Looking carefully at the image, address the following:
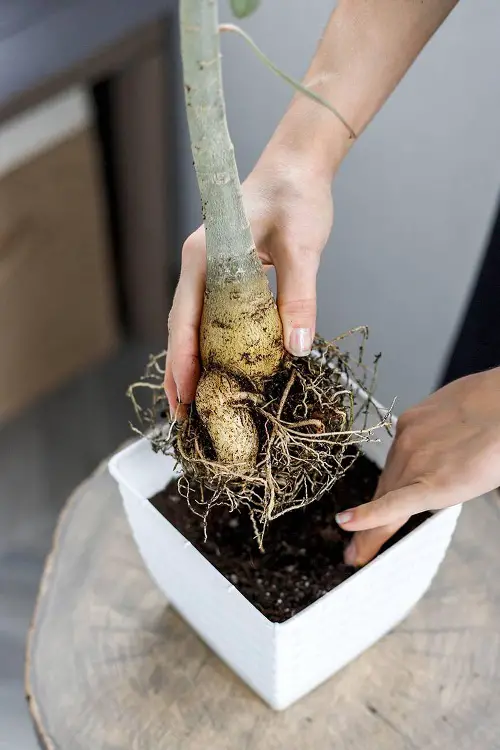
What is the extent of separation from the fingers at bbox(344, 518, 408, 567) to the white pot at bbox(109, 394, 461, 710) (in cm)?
3

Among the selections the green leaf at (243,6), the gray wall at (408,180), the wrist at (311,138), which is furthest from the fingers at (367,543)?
the gray wall at (408,180)

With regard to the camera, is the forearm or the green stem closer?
the green stem

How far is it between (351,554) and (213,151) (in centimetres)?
38

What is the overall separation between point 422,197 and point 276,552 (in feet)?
2.34

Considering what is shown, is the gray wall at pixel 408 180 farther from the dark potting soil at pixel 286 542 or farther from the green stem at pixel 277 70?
the green stem at pixel 277 70

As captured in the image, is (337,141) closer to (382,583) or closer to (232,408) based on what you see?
(232,408)

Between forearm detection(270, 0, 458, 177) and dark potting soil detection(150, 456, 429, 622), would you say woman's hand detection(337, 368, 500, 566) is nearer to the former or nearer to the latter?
dark potting soil detection(150, 456, 429, 622)

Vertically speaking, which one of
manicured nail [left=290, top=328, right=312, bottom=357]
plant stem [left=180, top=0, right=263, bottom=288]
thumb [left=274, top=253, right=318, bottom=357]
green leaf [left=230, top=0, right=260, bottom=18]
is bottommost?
manicured nail [left=290, top=328, right=312, bottom=357]

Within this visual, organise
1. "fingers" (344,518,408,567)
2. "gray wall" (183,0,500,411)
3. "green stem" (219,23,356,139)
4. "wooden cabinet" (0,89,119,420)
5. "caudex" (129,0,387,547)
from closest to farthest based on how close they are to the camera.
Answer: "green stem" (219,23,356,139) → "caudex" (129,0,387,547) → "fingers" (344,518,408,567) → "gray wall" (183,0,500,411) → "wooden cabinet" (0,89,119,420)

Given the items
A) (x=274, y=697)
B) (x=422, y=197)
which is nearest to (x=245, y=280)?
(x=274, y=697)

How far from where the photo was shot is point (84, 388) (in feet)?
5.37

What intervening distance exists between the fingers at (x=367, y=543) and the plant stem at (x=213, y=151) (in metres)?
0.25

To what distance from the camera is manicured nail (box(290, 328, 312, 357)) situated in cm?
63

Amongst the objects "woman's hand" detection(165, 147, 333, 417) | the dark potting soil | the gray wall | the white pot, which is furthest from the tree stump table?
the gray wall
